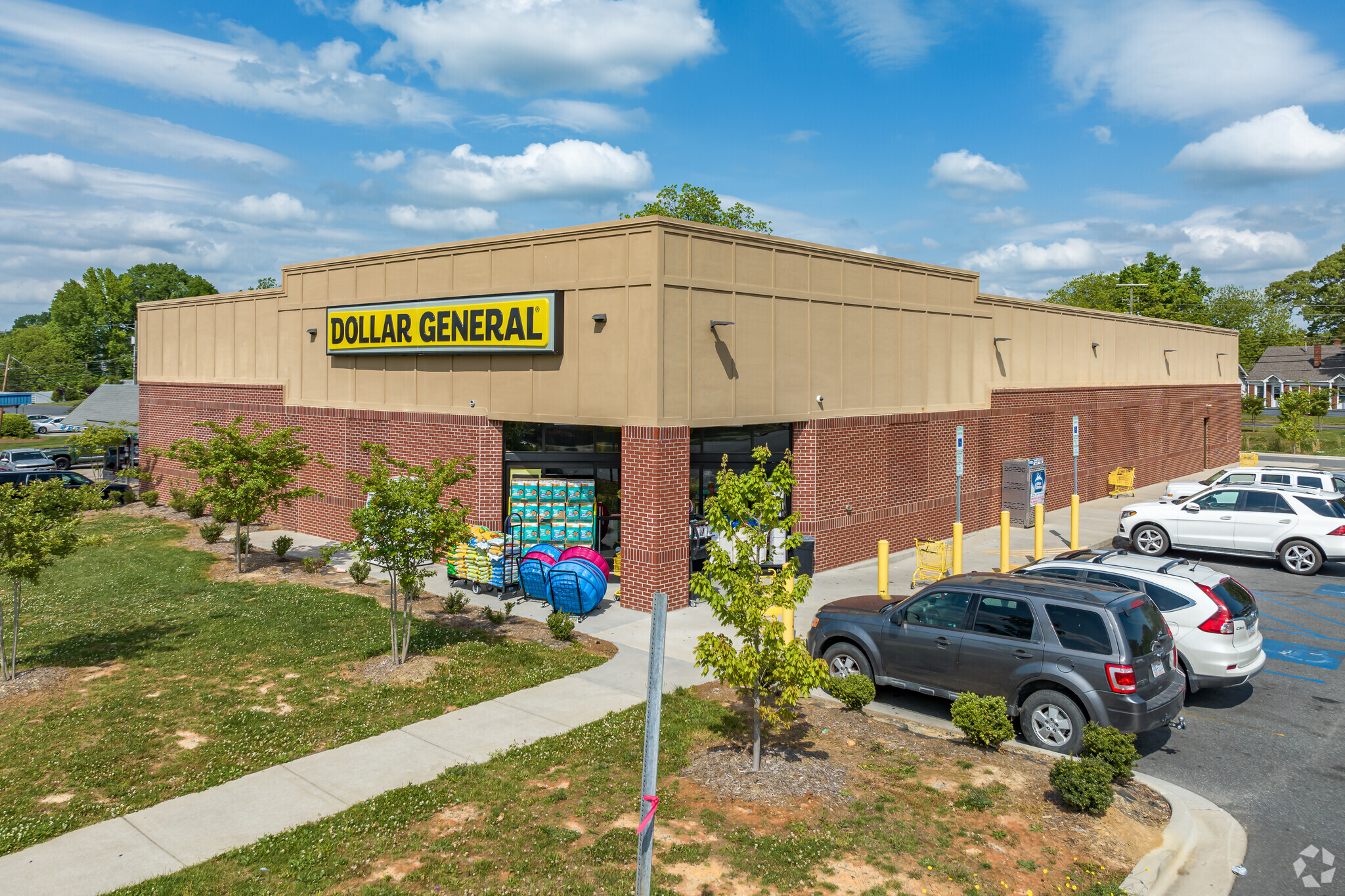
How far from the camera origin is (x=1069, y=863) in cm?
662

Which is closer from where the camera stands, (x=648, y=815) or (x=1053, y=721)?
(x=648, y=815)

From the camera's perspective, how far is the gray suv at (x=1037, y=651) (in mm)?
8508

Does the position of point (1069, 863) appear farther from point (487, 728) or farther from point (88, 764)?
point (88, 764)

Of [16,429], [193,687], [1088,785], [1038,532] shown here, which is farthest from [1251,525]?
[16,429]

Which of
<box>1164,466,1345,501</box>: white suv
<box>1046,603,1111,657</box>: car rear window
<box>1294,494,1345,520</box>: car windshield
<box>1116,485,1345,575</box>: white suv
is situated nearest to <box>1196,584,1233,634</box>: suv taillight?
<box>1046,603,1111,657</box>: car rear window

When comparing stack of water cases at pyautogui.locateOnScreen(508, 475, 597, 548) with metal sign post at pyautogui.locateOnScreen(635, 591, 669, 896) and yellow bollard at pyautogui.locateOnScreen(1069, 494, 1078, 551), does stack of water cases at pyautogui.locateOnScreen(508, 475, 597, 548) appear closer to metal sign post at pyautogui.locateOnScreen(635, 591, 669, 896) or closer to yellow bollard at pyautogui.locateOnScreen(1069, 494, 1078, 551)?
yellow bollard at pyautogui.locateOnScreen(1069, 494, 1078, 551)

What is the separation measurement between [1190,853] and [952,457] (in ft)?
53.5

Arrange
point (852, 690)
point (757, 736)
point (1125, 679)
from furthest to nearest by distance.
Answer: point (852, 690), point (1125, 679), point (757, 736)

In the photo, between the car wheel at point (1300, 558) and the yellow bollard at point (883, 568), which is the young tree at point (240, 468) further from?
the car wheel at point (1300, 558)

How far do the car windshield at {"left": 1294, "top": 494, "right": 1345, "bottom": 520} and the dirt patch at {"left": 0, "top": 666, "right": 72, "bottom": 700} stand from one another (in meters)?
23.5

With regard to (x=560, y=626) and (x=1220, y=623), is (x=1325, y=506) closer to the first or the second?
(x=1220, y=623)

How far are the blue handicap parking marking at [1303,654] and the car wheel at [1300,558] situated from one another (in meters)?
6.46

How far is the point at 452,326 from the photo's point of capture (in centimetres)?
1838

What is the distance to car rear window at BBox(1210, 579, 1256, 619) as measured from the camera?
1059 cm
